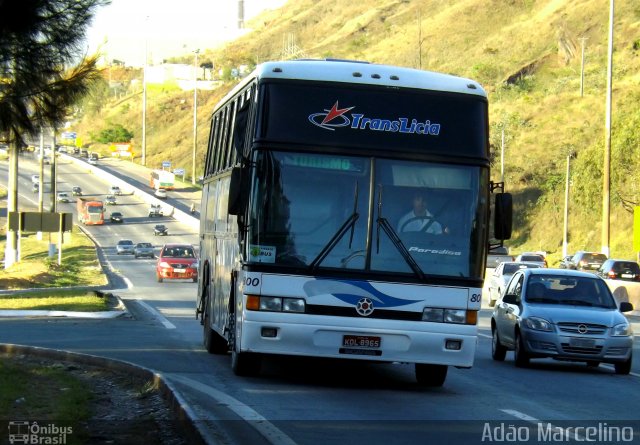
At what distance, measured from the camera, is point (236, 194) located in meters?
13.4

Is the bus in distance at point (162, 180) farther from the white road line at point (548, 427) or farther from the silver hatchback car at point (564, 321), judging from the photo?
the white road line at point (548, 427)

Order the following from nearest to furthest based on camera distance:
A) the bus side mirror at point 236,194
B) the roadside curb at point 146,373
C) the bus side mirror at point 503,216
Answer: the roadside curb at point 146,373 < the bus side mirror at point 236,194 < the bus side mirror at point 503,216

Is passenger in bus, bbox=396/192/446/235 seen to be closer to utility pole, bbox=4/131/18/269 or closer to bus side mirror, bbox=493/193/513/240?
bus side mirror, bbox=493/193/513/240

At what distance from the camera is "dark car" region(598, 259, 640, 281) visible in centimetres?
4625

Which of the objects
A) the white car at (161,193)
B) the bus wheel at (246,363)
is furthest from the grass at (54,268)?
the white car at (161,193)

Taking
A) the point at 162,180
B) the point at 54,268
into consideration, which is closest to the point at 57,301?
the point at 54,268

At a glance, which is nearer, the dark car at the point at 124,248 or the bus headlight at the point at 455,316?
the bus headlight at the point at 455,316

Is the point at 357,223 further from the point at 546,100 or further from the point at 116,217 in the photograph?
the point at 546,100

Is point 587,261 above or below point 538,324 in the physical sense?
below

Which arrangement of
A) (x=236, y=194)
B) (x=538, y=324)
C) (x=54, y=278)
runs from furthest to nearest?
(x=54, y=278) < (x=538, y=324) < (x=236, y=194)

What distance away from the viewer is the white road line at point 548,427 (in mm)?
10859

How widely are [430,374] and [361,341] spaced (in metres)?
1.82

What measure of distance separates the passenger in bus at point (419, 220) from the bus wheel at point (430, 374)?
2.04 metres

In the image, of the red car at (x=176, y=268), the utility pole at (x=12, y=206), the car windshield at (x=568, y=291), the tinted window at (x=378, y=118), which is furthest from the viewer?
the red car at (x=176, y=268)
